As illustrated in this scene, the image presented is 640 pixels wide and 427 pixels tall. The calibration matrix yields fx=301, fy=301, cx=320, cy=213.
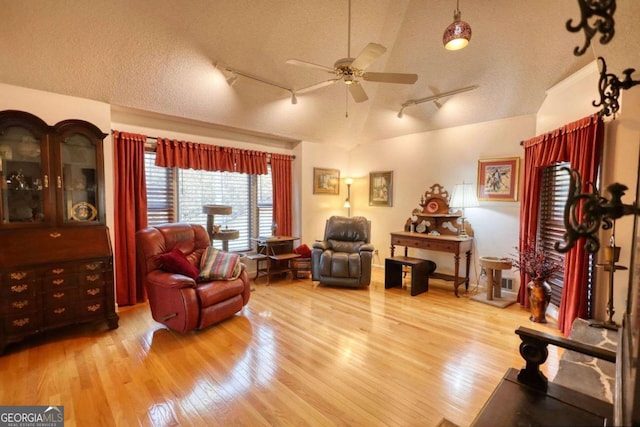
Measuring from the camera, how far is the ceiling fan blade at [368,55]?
2.22 m

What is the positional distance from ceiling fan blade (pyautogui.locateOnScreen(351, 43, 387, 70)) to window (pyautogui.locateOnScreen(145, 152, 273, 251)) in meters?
2.97

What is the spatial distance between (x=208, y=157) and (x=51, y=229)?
2029 mm

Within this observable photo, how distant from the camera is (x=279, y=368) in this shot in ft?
7.75

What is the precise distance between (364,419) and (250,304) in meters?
2.25

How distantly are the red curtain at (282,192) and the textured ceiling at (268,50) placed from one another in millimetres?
1010

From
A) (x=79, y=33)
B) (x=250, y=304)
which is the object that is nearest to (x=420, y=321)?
(x=250, y=304)

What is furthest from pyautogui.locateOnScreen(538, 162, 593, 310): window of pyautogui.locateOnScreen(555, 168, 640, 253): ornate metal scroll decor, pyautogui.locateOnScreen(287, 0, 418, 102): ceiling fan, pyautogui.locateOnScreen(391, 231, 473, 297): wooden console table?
pyautogui.locateOnScreen(555, 168, 640, 253): ornate metal scroll decor

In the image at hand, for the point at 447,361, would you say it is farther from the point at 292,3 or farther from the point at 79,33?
the point at 79,33

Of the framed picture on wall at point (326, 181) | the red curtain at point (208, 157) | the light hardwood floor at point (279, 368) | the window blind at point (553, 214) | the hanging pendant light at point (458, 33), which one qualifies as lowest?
the light hardwood floor at point (279, 368)

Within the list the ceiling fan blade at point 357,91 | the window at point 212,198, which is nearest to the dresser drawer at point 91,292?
the window at point 212,198

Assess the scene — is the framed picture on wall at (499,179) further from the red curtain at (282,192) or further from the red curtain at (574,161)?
the red curtain at (282,192)

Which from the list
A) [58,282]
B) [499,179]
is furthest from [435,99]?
[58,282]

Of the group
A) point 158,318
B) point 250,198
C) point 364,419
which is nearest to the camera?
point 364,419

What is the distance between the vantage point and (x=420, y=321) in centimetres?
325
